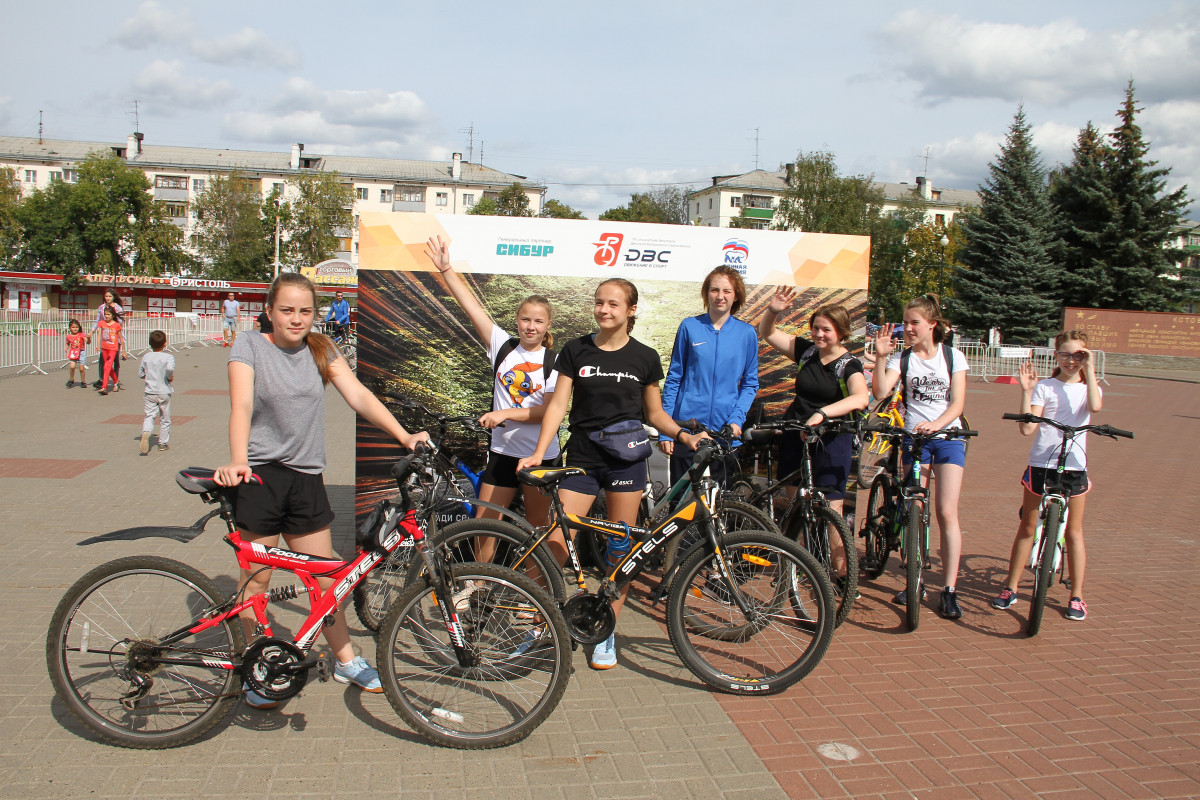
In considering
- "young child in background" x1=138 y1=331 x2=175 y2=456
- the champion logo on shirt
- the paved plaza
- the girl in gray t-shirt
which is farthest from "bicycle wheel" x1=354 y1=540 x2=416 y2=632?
"young child in background" x1=138 y1=331 x2=175 y2=456

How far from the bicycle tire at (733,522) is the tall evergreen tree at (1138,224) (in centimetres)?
3724

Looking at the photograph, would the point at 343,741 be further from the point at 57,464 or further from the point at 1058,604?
the point at 57,464

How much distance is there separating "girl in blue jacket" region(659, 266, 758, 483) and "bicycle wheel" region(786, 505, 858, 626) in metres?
0.56

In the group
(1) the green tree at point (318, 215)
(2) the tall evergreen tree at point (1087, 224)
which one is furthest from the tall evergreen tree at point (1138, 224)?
(1) the green tree at point (318, 215)

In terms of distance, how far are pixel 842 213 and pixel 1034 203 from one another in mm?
23515

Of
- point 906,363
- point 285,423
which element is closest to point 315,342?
point 285,423

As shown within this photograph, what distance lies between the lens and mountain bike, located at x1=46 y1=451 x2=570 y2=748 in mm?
3318

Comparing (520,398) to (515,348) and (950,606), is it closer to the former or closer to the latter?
(515,348)

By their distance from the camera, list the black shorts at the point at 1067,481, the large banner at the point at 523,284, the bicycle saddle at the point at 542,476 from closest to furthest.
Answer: the bicycle saddle at the point at 542,476 → the black shorts at the point at 1067,481 → the large banner at the point at 523,284

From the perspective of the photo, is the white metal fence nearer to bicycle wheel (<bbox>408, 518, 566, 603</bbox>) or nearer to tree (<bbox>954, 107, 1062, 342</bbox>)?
bicycle wheel (<bbox>408, 518, 566, 603</bbox>)

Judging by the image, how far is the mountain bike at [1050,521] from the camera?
4.89 m

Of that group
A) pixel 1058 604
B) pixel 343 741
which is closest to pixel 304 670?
pixel 343 741

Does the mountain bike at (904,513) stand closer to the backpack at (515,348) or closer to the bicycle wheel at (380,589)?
the backpack at (515,348)

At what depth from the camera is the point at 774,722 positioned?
12.4 feet
